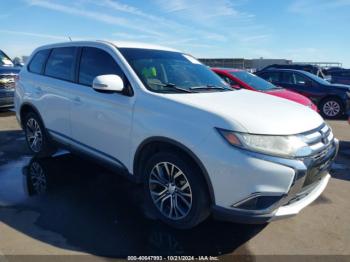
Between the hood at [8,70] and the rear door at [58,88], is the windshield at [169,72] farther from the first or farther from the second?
the hood at [8,70]

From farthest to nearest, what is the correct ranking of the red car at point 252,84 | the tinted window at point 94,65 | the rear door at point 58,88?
the red car at point 252,84 → the rear door at point 58,88 → the tinted window at point 94,65

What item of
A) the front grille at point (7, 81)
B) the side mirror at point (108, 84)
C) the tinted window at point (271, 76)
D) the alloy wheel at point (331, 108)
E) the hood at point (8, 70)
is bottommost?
the alloy wheel at point (331, 108)

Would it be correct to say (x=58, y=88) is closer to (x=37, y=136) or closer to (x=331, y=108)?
(x=37, y=136)

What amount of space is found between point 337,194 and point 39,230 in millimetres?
3697

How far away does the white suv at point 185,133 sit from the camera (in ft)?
9.08

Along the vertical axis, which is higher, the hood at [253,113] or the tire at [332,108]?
the hood at [253,113]

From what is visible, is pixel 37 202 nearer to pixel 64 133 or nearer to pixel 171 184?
pixel 64 133

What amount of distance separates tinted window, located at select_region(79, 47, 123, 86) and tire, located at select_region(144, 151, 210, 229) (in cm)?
116

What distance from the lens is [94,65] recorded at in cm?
411

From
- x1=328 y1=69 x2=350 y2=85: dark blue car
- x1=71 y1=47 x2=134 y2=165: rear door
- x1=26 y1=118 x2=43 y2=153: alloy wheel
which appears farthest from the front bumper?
x1=328 y1=69 x2=350 y2=85: dark blue car

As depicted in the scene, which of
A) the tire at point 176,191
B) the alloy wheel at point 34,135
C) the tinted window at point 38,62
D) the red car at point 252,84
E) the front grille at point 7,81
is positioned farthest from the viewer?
the front grille at point 7,81

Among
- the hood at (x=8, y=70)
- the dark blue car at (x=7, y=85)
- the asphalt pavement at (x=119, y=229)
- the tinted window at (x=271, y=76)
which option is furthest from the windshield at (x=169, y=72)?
the tinted window at (x=271, y=76)

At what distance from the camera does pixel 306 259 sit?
9.74 ft

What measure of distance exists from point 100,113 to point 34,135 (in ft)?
7.36
